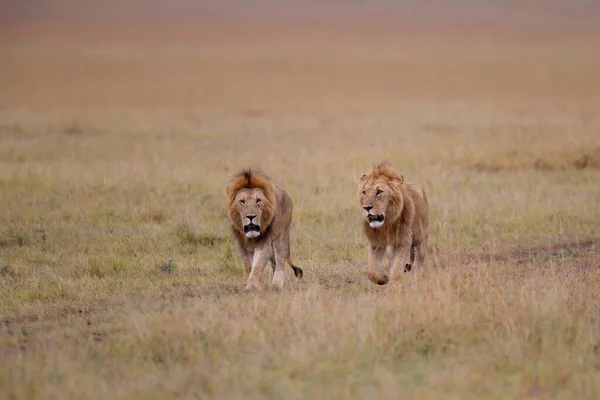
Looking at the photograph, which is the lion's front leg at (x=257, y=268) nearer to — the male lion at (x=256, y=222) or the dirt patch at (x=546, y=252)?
the male lion at (x=256, y=222)

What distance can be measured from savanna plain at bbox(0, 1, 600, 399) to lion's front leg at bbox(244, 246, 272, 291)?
→ 0.66 feet

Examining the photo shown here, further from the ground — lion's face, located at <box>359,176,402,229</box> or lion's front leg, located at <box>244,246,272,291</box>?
lion's face, located at <box>359,176,402,229</box>

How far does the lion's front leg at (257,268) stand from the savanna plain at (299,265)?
0.66 feet

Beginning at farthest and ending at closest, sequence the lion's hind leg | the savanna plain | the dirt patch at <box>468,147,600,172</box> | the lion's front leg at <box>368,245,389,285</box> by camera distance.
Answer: the dirt patch at <box>468,147,600,172</box> < the lion's hind leg < the lion's front leg at <box>368,245,389,285</box> < the savanna plain

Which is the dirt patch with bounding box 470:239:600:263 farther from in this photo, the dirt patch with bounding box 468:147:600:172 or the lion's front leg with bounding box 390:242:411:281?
the dirt patch with bounding box 468:147:600:172

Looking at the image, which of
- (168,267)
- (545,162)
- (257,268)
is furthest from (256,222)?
(545,162)

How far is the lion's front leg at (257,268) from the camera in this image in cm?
969

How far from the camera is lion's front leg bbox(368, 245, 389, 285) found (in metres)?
9.45

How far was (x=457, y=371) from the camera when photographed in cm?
668

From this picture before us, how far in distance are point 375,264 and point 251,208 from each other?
3.90ft

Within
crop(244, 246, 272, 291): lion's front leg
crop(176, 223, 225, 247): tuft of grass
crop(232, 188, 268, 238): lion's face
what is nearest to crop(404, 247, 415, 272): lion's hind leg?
crop(244, 246, 272, 291): lion's front leg

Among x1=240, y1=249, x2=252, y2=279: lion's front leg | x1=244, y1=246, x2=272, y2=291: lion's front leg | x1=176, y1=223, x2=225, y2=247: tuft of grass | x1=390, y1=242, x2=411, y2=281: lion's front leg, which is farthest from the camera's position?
x1=176, y1=223, x2=225, y2=247: tuft of grass

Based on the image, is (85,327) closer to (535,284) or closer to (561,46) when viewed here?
(535,284)

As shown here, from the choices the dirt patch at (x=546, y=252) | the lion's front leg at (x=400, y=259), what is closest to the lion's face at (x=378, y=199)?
the lion's front leg at (x=400, y=259)
